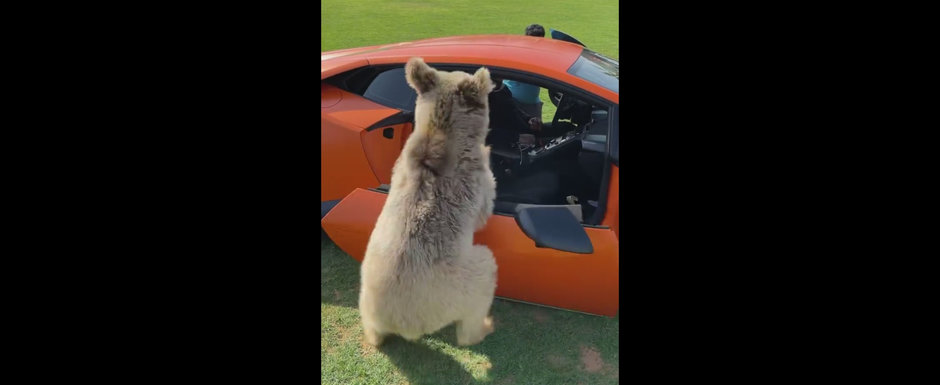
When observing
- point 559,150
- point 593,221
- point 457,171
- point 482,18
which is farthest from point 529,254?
point 482,18

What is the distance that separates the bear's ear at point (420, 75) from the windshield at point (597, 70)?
0.94 meters

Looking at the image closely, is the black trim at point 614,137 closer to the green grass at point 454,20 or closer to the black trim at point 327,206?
the green grass at point 454,20

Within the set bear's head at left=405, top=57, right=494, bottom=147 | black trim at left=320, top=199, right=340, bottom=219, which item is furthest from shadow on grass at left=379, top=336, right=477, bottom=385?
bear's head at left=405, top=57, right=494, bottom=147

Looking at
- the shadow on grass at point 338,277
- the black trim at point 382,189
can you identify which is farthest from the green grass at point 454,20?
the shadow on grass at point 338,277

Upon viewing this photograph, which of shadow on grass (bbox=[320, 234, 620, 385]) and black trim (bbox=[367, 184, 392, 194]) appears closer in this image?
shadow on grass (bbox=[320, 234, 620, 385])

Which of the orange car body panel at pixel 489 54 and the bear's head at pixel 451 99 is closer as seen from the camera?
the bear's head at pixel 451 99

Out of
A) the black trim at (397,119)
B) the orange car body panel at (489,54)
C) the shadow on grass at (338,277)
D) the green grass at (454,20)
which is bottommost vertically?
the shadow on grass at (338,277)

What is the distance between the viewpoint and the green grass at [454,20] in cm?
309

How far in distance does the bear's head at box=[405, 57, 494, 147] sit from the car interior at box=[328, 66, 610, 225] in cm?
48

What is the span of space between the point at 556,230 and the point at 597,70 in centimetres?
119

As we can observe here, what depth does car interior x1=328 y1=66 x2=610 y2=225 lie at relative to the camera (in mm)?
3260

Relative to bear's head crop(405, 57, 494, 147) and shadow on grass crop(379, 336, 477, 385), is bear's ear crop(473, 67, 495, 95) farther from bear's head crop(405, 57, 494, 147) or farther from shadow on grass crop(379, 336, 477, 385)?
shadow on grass crop(379, 336, 477, 385)

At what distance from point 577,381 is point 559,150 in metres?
1.76

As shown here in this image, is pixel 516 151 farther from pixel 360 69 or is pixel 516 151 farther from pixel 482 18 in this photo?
pixel 482 18
